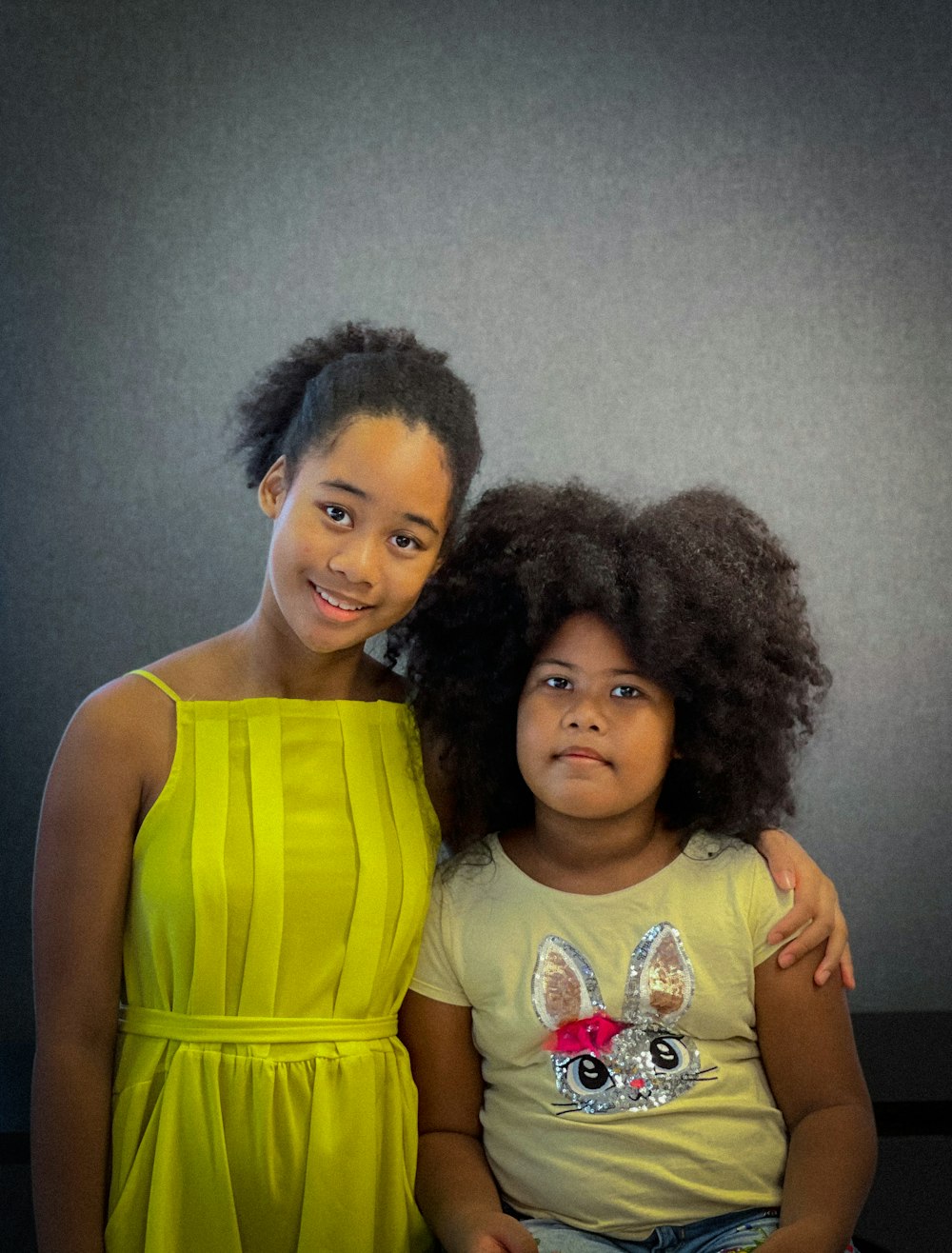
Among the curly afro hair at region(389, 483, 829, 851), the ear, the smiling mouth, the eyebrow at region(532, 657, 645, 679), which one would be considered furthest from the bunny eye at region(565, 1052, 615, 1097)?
the ear

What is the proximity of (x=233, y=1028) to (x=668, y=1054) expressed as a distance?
0.41 m

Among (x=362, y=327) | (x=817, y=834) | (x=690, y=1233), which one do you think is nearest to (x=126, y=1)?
(x=362, y=327)

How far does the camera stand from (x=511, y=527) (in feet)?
4.72

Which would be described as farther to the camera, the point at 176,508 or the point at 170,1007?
the point at 176,508

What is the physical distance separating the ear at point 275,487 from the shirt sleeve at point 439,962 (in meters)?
0.44

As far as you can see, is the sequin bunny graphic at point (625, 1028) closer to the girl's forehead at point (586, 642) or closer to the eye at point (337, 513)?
the girl's forehead at point (586, 642)

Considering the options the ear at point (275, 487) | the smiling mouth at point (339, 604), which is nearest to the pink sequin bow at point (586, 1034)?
the smiling mouth at point (339, 604)

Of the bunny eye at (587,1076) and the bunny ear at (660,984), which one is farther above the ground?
the bunny ear at (660,984)

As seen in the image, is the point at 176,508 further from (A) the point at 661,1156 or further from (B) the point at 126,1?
(A) the point at 661,1156

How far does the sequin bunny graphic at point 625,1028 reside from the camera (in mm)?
1296

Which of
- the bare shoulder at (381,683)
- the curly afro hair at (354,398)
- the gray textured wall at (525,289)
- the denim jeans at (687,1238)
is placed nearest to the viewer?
the denim jeans at (687,1238)

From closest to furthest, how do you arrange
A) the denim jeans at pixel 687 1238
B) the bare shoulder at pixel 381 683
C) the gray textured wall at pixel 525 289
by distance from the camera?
the denim jeans at pixel 687 1238 → the bare shoulder at pixel 381 683 → the gray textured wall at pixel 525 289

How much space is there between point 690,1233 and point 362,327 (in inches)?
37.8

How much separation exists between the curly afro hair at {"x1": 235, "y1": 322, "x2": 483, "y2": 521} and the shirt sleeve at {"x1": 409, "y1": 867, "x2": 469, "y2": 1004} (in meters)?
A: 0.41
